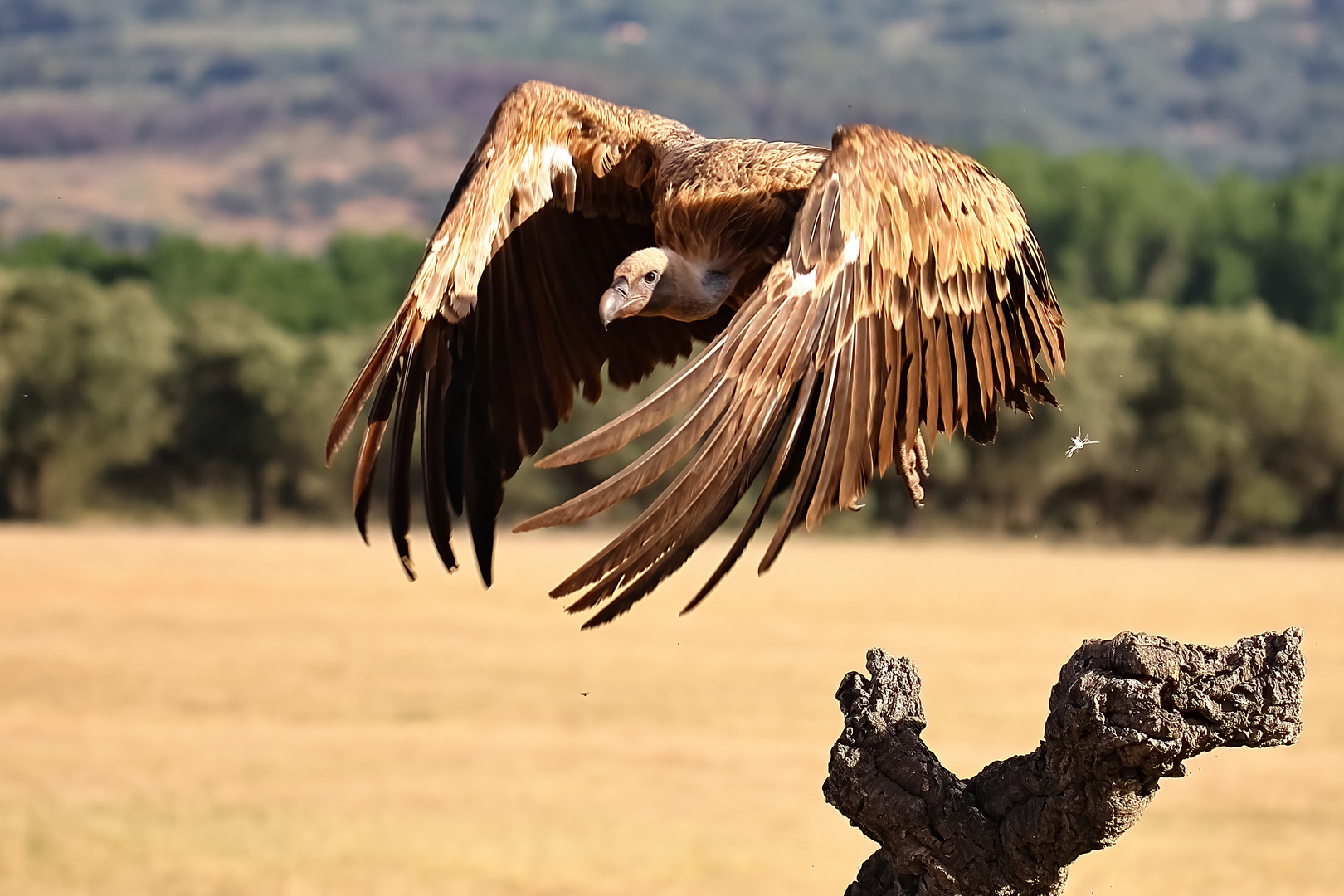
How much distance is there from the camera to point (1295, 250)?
354 ft

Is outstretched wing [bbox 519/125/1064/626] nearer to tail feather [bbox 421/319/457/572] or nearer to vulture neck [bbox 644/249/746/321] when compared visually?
vulture neck [bbox 644/249/746/321]

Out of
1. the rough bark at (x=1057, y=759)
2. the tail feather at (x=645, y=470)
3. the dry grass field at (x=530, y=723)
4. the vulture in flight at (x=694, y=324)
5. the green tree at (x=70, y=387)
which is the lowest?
the dry grass field at (x=530, y=723)

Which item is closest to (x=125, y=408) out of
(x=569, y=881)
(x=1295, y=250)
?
(x=569, y=881)

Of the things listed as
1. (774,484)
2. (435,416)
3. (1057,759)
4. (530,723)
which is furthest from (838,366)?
(530,723)

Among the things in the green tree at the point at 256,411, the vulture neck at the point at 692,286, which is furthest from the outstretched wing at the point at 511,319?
the green tree at the point at 256,411

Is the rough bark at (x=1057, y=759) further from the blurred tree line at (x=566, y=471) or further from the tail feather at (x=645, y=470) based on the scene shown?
the blurred tree line at (x=566, y=471)

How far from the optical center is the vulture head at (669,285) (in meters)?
7.57

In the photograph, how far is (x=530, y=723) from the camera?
110 feet

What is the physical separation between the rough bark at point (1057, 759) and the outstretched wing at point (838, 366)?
2.49 ft

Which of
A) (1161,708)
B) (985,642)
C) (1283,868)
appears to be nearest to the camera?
(1161,708)

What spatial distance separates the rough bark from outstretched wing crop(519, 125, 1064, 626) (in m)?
0.76

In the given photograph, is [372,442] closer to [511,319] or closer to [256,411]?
[511,319]

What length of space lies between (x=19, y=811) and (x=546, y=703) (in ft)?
47.3

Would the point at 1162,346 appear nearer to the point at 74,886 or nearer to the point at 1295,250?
the point at 1295,250
